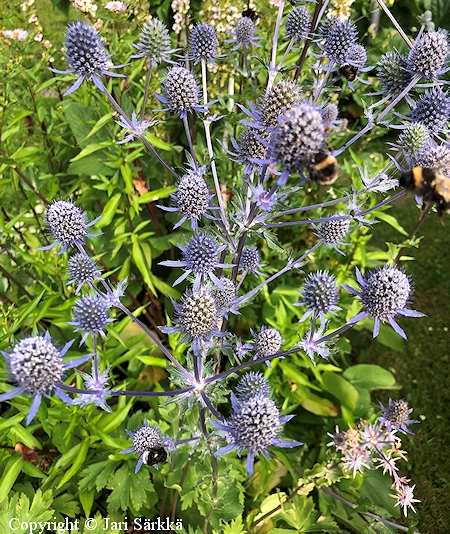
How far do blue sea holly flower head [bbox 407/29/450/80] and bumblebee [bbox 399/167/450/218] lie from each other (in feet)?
1.45

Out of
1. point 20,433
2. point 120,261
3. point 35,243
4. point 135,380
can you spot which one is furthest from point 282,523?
point 35,243

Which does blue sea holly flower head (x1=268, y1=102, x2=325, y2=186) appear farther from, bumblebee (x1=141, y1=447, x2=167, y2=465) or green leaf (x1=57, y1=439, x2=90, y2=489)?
green leaf (x1=57, y1=439, x2=90, y2=489)

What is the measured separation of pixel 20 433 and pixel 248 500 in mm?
1192

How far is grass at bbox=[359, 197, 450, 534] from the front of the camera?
2.61m

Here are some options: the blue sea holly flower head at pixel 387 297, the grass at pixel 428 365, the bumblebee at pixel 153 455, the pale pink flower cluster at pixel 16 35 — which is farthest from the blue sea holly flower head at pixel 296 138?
the pale pink flower cluster at pixel 16 35

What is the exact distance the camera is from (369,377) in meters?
2.65

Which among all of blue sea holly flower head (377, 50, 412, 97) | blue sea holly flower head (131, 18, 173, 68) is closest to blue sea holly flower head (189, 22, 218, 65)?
blue sea holly flower head (131, 18, 173, 68)

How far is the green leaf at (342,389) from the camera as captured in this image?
2.43 metres

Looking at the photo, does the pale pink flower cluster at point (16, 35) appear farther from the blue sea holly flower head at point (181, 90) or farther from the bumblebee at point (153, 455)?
the bumblebee at point (153, 455)

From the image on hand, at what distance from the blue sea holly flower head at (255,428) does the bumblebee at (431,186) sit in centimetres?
77

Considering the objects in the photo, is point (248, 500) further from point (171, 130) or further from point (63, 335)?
point (171, 130)

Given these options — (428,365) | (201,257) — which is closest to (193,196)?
(201,257)

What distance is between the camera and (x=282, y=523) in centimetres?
229

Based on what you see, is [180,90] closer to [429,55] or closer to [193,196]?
[193,196]
